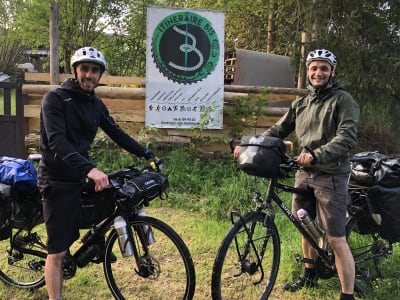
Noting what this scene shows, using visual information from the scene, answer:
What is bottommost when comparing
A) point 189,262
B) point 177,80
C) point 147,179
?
point 189,262

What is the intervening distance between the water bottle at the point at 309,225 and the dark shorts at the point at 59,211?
177 centimetres

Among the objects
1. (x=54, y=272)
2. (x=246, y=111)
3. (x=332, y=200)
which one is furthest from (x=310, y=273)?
(x=246, y=111)

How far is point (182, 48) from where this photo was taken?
7.51 meters

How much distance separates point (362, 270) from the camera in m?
3.72

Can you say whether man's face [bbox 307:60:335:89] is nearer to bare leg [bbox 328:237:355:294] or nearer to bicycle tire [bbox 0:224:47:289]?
bare leg [bbox 328:237:355:294]

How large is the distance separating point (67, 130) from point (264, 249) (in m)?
1.75

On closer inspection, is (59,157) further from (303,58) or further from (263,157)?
(303,58)

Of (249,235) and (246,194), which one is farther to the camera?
(246,194)

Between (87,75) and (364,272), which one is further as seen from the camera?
(364,272)

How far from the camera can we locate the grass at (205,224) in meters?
3.76

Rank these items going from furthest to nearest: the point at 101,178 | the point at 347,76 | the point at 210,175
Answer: the point at 347,76
the point at 210,175
the point at 101,178

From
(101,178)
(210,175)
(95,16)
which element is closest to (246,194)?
(210,175)

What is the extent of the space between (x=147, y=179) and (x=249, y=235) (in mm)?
878

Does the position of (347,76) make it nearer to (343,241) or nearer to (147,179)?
(343,241)
